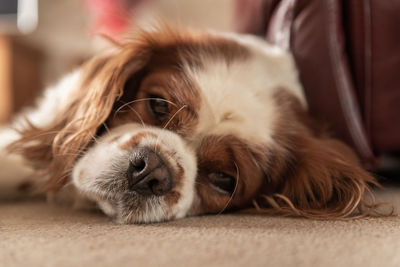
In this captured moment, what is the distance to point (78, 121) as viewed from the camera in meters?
1.43

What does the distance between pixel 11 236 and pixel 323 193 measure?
0.94 metres

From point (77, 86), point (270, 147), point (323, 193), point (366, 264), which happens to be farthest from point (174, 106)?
point (366, 264)

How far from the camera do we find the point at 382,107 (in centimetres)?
149

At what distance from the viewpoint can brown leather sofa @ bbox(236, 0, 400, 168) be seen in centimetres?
145

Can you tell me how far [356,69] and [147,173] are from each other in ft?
2.76

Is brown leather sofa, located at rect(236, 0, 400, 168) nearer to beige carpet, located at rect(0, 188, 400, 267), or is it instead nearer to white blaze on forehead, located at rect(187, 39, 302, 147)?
white blaze on forehead, located at rect(187, 39, 302, 147)

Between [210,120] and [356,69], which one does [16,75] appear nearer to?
[210,120]

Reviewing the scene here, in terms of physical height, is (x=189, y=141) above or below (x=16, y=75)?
above

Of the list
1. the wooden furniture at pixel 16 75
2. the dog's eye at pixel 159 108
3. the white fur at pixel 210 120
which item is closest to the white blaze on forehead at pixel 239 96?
the white fur at pixel 210 120

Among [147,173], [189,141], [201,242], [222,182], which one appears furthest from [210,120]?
[201,242]

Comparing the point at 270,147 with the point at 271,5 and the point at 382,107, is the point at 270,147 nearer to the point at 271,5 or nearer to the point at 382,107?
the point at 382,107

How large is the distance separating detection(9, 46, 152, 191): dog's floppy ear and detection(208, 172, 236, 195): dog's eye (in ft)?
1.30

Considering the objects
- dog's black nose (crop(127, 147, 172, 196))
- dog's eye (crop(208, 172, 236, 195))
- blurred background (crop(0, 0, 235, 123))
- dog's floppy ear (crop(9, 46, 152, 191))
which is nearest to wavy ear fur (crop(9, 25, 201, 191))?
dog's floppy ear (crop(9, 46, 152, 191))

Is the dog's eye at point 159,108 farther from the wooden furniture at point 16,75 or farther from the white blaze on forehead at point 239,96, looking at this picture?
the wooden furniture at point 16,75
